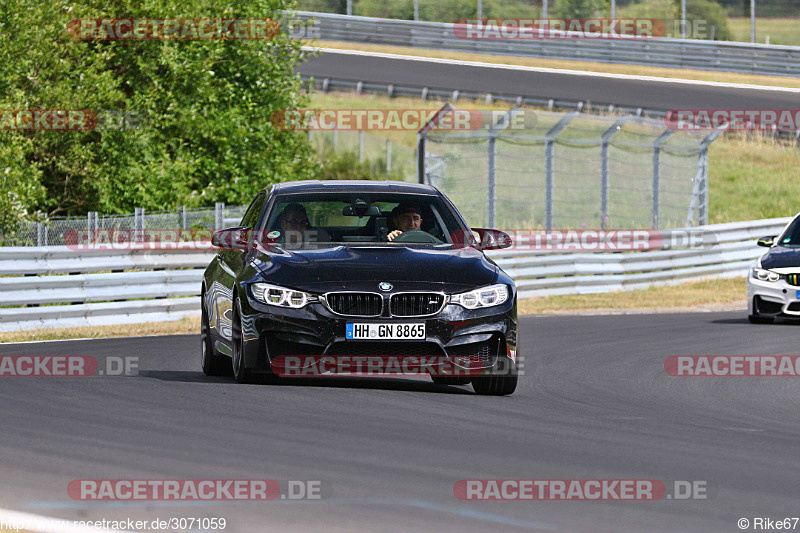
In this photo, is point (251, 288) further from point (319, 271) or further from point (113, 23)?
point (113, 23)

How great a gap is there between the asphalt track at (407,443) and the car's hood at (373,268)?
0.78 m

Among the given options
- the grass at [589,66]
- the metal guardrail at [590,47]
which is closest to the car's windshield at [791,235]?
the grass at [589,66]

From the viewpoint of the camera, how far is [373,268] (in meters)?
10.5

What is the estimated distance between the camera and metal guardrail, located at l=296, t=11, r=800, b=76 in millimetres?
46594

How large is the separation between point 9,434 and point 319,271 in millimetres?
2671

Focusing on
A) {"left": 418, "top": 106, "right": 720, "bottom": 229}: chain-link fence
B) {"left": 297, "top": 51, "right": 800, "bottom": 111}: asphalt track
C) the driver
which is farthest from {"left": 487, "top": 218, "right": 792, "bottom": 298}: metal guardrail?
{"left": 297, "top": 51, "right": 800, "bottom": 111}: asphalt track

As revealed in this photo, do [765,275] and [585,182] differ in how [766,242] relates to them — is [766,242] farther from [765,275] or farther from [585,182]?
[585,182]

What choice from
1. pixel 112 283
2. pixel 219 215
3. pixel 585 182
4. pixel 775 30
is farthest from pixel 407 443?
pixel 775 30

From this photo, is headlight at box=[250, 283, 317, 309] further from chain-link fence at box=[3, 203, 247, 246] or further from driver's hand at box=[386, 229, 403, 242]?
chain-link fence at box=[3, 203, 247, 246]

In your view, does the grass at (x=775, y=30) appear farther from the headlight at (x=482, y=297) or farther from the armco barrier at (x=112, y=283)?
the headlight at (x=482, y=297)

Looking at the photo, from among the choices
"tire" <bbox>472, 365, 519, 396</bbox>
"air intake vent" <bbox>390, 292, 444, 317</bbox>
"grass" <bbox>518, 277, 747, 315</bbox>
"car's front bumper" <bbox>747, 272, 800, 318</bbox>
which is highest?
"air intake vent" <bbox>390, 292, 444, 317</bbox>

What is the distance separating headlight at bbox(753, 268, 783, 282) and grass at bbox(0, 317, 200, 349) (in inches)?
277

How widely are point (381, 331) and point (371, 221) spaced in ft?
5.08

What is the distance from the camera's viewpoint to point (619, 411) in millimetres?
10320
